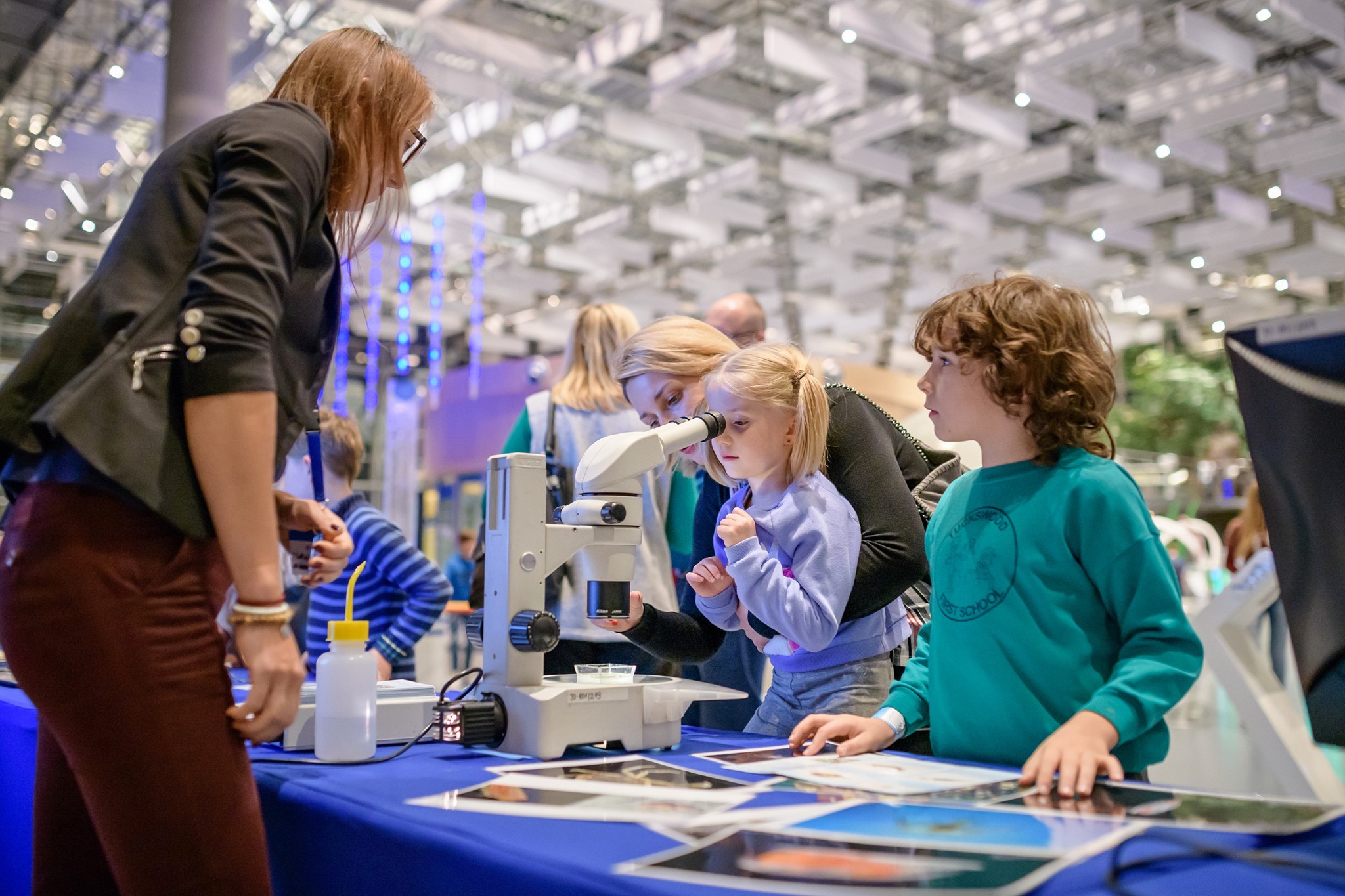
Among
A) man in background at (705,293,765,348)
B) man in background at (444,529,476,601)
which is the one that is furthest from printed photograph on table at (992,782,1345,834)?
man in background at (444,529,476,601)

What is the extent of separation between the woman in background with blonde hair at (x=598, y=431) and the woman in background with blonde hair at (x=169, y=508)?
3.81ft

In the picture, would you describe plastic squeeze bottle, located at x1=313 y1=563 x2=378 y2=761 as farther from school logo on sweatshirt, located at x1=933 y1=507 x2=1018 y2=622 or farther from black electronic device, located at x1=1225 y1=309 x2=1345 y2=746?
black electronic device, located at x1=1225 y1=309 x2=1345 y2=746

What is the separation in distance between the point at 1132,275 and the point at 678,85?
23.4 ft

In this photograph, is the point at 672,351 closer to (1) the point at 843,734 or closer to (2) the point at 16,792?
(1) the point at 843,734

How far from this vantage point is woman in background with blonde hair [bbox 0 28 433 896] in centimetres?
79

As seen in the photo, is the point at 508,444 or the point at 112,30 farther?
the point at 112,30

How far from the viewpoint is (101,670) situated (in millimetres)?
786

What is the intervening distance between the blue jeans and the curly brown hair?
39 centimetres

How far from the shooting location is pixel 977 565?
1170 mm

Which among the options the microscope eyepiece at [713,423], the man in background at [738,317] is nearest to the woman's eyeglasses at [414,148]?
the microscope eyepiece at [713,423]

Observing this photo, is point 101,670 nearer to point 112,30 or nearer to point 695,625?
point 695,625

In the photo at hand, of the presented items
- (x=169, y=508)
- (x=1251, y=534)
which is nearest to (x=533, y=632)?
(x=169, y=508)

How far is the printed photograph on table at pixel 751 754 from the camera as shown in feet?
3.54

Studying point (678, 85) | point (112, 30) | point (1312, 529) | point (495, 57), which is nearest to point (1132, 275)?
point (678, 85)
